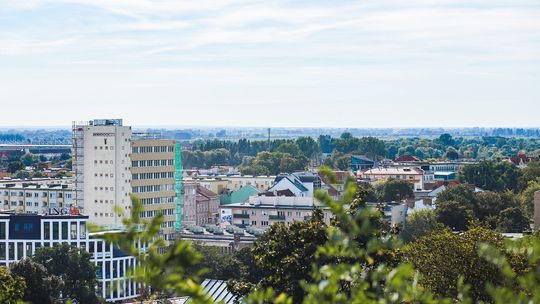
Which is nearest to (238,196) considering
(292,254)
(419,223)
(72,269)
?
(419,223)

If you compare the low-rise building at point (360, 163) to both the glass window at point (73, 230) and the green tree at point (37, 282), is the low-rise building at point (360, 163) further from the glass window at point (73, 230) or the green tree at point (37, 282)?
the green tree at point (37, 282)

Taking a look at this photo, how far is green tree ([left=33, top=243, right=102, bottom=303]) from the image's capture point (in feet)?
170

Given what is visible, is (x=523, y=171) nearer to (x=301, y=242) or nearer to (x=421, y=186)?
(x=421, y=186)

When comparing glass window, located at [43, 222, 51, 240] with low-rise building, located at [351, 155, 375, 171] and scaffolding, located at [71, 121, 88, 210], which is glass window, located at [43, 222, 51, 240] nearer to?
scaffolding, located at [71, 121, 88, 210]

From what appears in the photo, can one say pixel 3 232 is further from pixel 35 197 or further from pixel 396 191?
pixel 396 191

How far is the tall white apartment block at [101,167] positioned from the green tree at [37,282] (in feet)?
113

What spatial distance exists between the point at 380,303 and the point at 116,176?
75441 millimetres

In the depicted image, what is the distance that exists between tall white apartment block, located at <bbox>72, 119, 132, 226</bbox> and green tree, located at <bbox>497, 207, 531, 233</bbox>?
27.5m

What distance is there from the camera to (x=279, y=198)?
301 ft

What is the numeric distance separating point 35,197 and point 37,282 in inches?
1947

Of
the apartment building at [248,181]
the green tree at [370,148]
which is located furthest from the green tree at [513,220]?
the green tree at [370,148]

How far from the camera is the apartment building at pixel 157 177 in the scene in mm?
83875

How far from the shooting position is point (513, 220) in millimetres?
73438

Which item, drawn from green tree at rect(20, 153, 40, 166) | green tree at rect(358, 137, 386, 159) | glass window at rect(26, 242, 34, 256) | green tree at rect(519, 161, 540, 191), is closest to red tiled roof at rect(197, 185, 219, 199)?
green tree at rect(519, 161, 540, 191)
